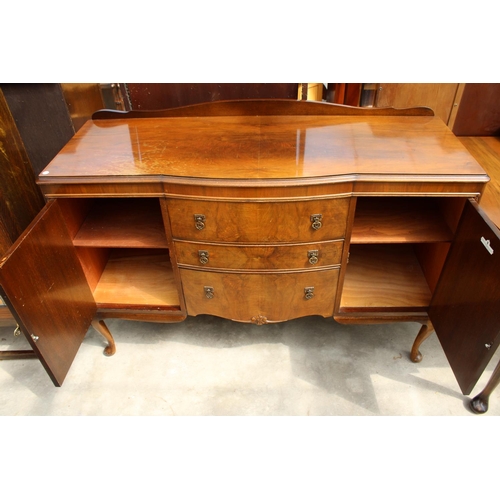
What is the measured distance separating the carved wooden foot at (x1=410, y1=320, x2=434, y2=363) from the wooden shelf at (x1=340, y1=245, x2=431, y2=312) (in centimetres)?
7

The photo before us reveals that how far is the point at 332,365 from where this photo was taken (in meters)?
1.32

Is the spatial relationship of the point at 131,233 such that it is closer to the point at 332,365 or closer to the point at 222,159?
the point at 222,159

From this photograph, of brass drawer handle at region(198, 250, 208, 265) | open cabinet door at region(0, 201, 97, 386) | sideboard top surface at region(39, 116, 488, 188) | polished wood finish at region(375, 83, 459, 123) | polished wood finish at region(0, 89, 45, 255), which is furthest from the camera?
polished wood finish at region(375, 83, 459, 123)

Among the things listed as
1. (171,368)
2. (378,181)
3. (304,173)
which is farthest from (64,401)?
(378,181)

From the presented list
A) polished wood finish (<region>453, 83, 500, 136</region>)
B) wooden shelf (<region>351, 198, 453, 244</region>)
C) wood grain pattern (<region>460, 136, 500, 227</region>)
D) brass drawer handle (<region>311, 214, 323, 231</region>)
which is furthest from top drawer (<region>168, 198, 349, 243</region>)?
polished wood finish (<region>453, 83, 500, 136</region>)

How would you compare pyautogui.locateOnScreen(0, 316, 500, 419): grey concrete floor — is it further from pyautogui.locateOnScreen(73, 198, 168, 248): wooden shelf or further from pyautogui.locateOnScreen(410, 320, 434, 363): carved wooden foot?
pyautogui.locateOnScreen(73, 198, 168, 248): wooden shelf

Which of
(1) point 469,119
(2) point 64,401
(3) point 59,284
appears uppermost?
(1) point 469,119

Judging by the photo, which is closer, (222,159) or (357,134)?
(222,159)

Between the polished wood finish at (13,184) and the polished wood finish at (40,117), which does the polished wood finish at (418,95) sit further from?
the polished wood finish at (13,184)

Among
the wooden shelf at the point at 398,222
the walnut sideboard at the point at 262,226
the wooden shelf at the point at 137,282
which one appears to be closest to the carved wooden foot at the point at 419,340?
the walnut sideboard at the point at 262,226

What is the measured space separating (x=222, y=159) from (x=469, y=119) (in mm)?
970

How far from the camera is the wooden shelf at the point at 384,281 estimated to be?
120 cm

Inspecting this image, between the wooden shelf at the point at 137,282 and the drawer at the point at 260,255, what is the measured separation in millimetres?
233

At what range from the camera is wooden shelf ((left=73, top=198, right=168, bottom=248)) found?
1099 mm
